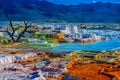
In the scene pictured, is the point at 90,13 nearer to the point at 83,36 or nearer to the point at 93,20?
the point at 93,20

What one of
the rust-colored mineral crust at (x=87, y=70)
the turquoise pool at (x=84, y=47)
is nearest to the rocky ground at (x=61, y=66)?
the rust-colored mineral crust at (x=87, y=70)

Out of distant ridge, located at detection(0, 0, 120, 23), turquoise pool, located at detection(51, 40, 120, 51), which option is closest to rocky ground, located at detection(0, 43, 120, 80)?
turquoise pool, located at detection(51, 40, 120, 51)

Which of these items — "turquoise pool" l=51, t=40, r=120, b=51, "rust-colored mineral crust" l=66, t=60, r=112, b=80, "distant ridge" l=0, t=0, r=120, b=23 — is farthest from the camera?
"distant ridge" l=0, t=0, r=120, b=23

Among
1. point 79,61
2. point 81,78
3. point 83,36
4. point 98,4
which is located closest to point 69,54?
point 79,61

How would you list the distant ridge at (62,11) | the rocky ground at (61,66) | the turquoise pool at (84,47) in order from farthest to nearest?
the distant ridge at (62,11), the turquoise pool at (84,47), the rocky ground at (61,66)

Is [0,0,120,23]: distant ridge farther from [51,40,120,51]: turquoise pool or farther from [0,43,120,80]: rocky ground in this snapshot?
[0,43,120,80]: rocky ground

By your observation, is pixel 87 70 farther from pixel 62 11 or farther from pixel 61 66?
pixel 62 11

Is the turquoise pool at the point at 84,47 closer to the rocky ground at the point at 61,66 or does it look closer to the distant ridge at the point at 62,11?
the rocky ground at the point at 61,66

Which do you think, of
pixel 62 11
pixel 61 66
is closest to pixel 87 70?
pixel 61 66

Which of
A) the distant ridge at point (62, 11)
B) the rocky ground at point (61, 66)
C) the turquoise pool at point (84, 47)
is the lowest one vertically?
the turquoise pool at point (84, 47)
